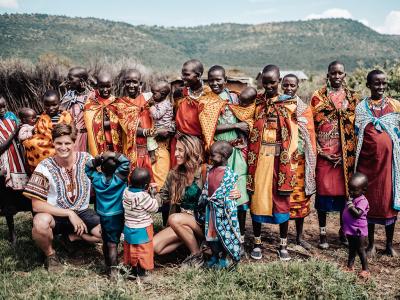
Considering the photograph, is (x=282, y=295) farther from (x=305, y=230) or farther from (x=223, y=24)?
(x=223, y=24)

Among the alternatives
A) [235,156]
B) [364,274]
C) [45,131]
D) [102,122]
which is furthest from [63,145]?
[364,274]

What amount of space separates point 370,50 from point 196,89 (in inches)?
2834

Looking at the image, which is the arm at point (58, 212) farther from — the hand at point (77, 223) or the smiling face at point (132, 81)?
the smiling face at point (132, 81)

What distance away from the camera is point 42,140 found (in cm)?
443

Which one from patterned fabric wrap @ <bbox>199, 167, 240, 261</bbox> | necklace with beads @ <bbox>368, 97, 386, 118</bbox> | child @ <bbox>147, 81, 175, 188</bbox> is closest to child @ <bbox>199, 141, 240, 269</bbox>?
patterned fabric wrap @ <bbox>199, 167, 240, 261</bbox>

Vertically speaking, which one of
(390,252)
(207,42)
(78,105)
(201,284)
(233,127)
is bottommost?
(390,252)

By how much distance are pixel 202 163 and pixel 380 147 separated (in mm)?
1938

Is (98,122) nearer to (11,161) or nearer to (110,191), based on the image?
(11,161)

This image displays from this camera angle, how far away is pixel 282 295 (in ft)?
11.0

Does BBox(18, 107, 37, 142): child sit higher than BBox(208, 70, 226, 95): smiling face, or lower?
lower

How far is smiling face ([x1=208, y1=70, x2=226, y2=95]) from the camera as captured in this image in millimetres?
4223

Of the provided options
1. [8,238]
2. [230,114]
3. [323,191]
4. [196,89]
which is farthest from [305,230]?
[8,238]

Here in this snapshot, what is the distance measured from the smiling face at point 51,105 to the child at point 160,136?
3.48ft

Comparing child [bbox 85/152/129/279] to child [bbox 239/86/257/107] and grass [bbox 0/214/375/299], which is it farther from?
child [bbox 239/86/257/107]
